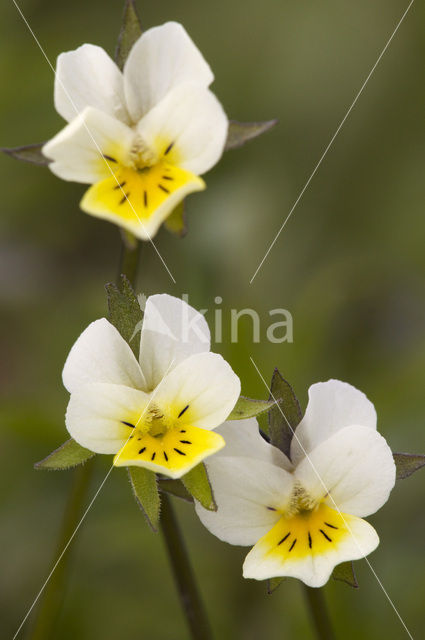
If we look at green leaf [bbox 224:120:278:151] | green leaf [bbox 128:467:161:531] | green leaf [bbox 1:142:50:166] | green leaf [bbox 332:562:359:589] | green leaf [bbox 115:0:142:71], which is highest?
green leaf [bbox 115:0:142:71]

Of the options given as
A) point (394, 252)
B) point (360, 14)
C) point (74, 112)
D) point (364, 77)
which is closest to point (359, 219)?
point (394, 252)

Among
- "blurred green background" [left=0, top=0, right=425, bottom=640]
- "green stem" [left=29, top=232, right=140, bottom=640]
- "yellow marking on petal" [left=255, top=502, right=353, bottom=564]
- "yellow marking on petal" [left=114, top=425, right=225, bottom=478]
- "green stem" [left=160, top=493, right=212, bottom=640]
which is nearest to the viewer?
"yellow marking on petal" [left=114, top=425, right=225, bottom=478]

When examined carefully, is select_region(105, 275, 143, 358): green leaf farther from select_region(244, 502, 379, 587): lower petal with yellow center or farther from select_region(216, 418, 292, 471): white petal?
select_region(244, 502, 379, 587): lower petal with yellow center

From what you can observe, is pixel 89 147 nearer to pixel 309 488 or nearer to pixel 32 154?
pixel 32 154

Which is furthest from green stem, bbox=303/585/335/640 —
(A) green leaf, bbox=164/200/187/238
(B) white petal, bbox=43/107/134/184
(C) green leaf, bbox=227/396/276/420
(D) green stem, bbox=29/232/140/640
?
(B) white petal, bbox=43/107/134/184

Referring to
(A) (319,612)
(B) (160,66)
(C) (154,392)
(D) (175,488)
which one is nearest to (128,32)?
(B) (160,66)

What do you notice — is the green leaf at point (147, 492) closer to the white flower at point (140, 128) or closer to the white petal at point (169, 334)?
the white petal at point (169, 334)

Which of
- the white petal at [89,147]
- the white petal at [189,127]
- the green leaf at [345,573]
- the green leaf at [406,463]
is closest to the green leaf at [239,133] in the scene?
the white petal at [189,127]
